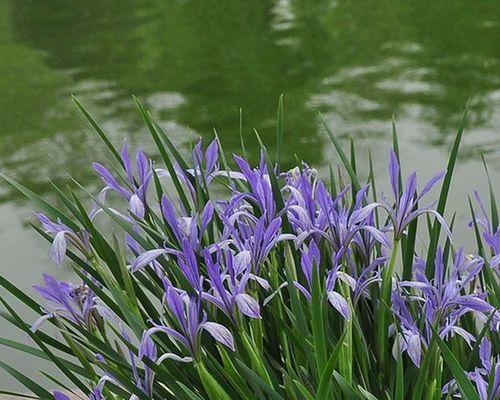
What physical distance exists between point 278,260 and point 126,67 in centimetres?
332

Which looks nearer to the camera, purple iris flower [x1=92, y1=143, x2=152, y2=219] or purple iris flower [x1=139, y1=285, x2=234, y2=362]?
purple iris flower [x1=139, y1=285, x2=234, y2=362]

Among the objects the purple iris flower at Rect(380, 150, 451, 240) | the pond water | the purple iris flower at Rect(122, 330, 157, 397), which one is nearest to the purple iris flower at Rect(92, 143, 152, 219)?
the purple iris flower at Rect(122, 330, 157, 397)

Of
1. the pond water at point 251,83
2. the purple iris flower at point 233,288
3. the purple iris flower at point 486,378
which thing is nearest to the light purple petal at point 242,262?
the purple iris flower at point 233,288

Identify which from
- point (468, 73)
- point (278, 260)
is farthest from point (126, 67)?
point (278, 260)

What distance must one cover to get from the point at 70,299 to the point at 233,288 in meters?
0.18

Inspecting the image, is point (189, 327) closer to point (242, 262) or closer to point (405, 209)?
point (242, 262)

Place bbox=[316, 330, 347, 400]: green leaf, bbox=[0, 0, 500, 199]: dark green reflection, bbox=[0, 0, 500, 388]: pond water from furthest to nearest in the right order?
bbox=[0, 0, 500, 199]: dark green reflection < bbox=[0, 0, 500, 388]: pond water < bbox=[316, 330, 347, 400]: green leaf

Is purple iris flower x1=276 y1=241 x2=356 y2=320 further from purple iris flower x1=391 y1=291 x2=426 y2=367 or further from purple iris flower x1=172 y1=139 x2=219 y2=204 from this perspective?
purple iris flower x1=172 y1=139 x2=219 y2=204

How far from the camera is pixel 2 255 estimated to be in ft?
7.88

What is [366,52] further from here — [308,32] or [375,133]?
[375,133]

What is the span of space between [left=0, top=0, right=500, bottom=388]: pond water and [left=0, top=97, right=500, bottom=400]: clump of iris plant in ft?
3.84

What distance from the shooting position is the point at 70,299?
772 millimetres

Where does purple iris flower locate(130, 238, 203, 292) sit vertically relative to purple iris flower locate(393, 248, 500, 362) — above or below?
above

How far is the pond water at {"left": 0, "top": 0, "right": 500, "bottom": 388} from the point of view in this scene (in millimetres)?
2785
